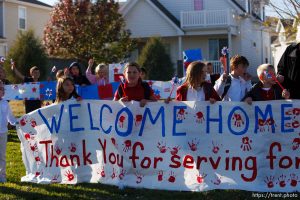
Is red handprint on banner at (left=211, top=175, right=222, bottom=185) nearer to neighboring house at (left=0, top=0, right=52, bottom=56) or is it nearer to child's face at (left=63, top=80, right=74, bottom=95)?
child's face at (left=63, top=80, right=74, bottom=95)

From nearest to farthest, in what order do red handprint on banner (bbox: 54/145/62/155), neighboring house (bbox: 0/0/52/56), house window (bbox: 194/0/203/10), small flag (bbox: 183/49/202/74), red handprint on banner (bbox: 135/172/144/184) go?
red handprint on banner (bbox: 135/172/144/184), red handprint on banner (bbox: 54/145/62/155), small flag (bbox: 183/49/202/74), neighboring house (bbox: 0/0/52/56), house window (bbox: 194/0/203/10)

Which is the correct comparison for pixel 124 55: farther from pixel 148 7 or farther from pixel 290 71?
pixel 290 71

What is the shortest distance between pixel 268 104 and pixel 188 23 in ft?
90.0

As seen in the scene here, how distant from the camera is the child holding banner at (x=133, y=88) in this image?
7.09 meters

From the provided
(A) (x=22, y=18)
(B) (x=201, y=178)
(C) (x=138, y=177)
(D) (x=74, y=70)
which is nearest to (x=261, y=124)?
(B) (x=201, y=178)

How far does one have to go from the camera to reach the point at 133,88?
722 centimetres

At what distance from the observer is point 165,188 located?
687 cm

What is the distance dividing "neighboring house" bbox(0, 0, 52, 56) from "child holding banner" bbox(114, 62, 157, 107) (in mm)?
28887

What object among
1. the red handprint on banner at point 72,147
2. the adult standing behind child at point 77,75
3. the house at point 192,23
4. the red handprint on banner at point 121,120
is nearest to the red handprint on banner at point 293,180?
the red handprint on banner at point 121,120

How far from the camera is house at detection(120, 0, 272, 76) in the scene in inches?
1316

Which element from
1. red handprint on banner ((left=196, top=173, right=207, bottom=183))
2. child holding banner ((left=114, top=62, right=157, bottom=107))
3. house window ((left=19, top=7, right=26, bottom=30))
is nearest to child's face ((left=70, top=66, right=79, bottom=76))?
child holding banner ((left=114, top=62, right=157, bottom=107))

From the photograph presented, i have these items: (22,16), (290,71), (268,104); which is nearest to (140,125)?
(268,104)

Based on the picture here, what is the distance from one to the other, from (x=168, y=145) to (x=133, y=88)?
0.95m

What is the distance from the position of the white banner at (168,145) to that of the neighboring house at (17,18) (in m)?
28.5
